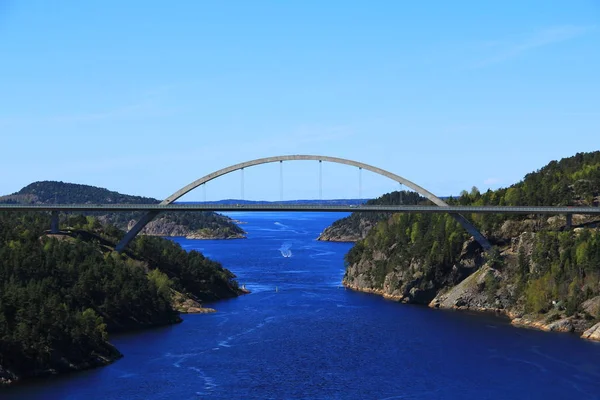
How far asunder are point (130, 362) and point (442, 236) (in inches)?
1878

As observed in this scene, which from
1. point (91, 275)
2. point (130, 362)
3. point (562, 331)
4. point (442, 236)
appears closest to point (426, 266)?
point (442, 236)

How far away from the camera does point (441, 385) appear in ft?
199

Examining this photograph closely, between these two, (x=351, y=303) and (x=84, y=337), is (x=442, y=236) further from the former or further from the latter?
(x=84, y=337)

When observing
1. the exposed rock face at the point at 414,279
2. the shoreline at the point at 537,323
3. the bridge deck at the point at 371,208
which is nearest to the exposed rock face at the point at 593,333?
the shoreline at the point at 537,323

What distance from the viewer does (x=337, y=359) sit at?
223 ft

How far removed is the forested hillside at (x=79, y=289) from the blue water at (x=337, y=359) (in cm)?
236

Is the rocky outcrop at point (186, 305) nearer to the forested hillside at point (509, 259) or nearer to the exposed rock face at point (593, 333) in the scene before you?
the forested hillside at point (509, 259)

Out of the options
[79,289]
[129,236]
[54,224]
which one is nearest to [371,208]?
[129,236]

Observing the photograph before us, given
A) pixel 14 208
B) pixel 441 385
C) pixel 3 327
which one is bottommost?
pixel 441 385

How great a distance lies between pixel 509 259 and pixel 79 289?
43.0m

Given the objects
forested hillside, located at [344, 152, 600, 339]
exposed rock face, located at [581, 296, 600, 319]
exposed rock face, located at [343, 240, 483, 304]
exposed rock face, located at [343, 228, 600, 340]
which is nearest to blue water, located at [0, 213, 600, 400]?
exposed rock face, located at [343, 228, 600, 340]

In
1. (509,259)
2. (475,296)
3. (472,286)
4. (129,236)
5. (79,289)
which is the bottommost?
(475,296)

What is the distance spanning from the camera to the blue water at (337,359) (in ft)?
192

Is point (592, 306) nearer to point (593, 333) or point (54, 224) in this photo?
point (593, 333)
